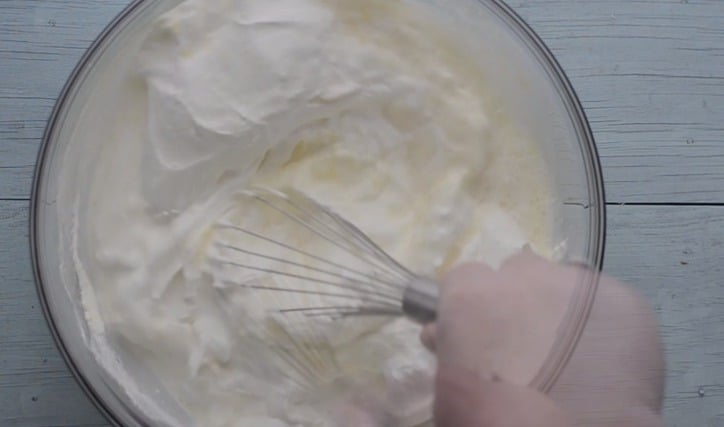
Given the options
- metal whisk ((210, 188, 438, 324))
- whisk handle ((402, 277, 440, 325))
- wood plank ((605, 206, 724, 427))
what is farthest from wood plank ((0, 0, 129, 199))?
wood plank ((605, 206, 724, 427))

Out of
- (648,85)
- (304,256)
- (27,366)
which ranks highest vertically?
(648,85)

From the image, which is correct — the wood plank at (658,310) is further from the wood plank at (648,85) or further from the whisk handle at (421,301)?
the whisk handle at (421,301)

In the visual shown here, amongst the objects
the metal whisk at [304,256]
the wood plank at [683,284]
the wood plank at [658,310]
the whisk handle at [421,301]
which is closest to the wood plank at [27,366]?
the wood plank at [658,310]

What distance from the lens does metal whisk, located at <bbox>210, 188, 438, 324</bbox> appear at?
2.33 ft

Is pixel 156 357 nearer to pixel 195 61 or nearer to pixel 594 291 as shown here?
pixel 195 61

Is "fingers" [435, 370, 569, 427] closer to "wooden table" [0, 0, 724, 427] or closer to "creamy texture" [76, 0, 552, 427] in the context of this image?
"creamy texture" [76, 0, 552, 427]

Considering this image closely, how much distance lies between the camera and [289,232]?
77 cm

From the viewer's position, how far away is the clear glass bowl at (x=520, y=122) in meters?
0.67

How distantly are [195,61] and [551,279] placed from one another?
0.37 m

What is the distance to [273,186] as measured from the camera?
0.78 metres

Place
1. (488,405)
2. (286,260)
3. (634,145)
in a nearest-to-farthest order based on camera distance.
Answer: (488,405), (286,260), (634,145)

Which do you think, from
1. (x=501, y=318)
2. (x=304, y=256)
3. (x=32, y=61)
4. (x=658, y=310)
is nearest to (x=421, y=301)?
(x=501, y=318)

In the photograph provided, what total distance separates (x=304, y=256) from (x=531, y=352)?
233 millimetres

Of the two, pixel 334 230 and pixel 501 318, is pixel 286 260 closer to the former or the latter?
pixel 334 230
